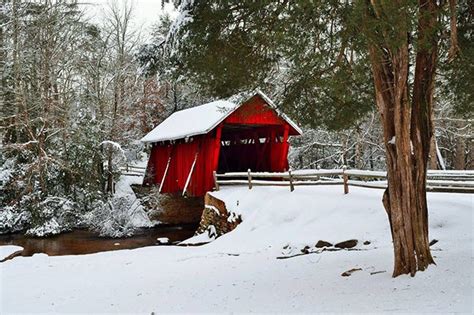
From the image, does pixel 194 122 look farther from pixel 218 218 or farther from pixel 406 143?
pixel 406 143

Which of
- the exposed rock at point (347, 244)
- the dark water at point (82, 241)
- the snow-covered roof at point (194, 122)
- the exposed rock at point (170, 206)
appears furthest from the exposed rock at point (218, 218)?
the exposed rock at point (170, 206)

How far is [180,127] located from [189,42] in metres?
12.3

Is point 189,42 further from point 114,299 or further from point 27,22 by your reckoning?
point 27,22

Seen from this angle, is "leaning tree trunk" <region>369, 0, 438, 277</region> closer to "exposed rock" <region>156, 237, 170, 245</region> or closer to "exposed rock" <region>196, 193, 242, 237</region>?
"exposed rock" <region>196, 193, 242, 237</region>

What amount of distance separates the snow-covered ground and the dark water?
154 inches

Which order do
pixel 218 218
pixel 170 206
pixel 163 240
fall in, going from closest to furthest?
1. pixel 218 218
2. pixel 163 240
3. pixel 170 206

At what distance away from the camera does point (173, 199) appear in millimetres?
20203

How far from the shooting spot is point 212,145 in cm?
1639

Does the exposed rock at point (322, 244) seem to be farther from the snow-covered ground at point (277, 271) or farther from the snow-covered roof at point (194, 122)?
the snow-covered roof at point (194, 122)

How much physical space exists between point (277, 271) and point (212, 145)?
9495mm

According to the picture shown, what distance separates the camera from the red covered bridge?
52.8 ft

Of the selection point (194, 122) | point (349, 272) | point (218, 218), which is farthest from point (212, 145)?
point (349, 272)

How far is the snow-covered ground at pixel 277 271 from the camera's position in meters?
5.08

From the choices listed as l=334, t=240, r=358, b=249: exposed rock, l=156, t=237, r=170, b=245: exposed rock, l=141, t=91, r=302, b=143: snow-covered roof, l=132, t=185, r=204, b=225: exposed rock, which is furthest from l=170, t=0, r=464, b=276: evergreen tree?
l=132, t=185, r=204, b=225: exposed rock
